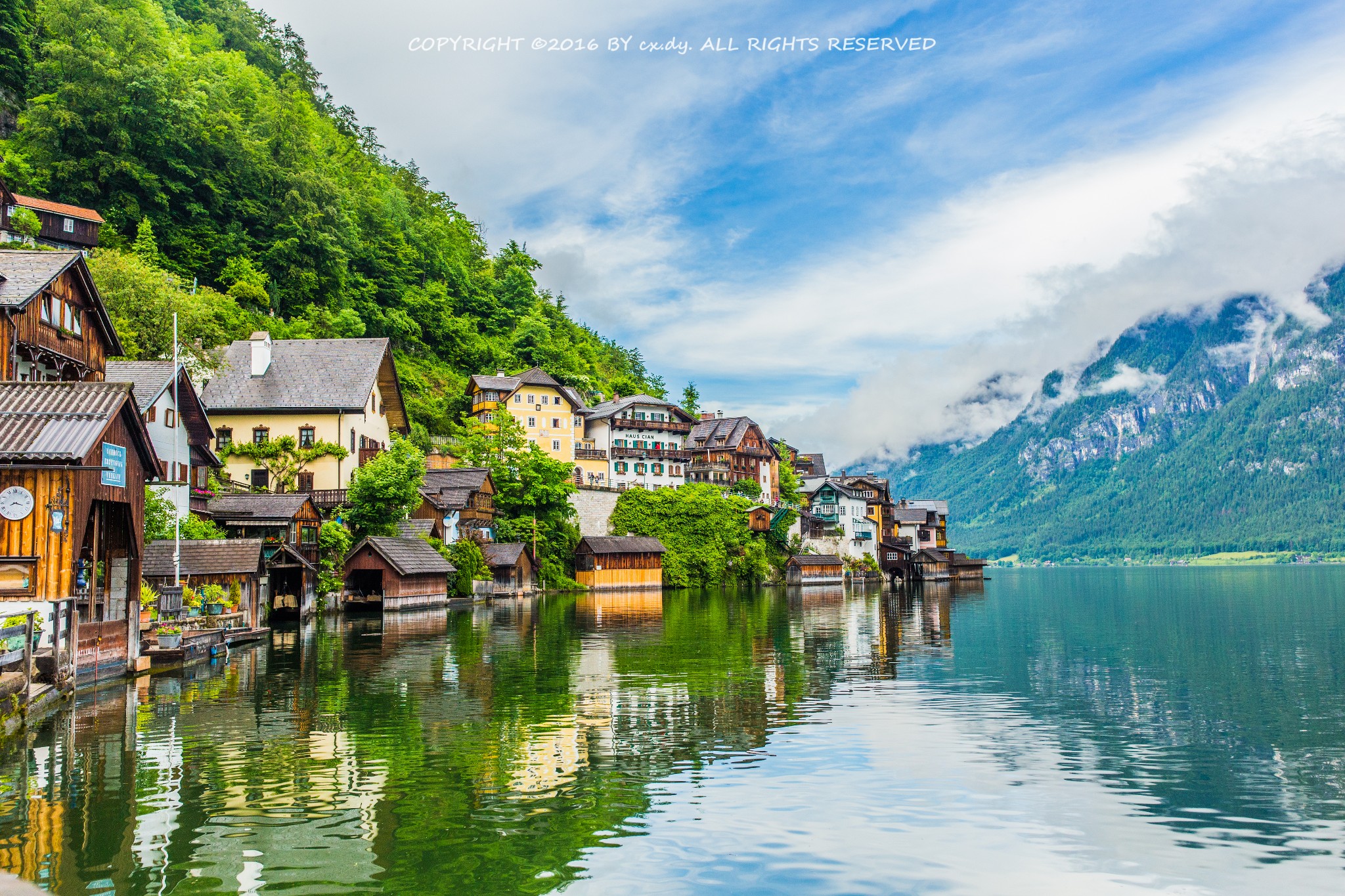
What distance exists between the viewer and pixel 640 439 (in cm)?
10488

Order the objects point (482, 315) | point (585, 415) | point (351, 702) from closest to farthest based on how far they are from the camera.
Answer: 1. point (351, 702)
2. point (585, 415)
3. point (482, 315)

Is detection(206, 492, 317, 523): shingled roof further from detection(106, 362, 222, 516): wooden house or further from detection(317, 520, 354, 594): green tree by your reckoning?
detection(317, 520, 354, 594): green tree

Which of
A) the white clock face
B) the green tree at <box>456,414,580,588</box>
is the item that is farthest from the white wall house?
the white clock face

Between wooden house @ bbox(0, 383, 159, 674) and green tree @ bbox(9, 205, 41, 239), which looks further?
green tree @ bbox(9, 205, 41, 239)

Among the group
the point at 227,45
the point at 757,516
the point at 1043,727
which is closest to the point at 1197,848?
the point at 1043,727

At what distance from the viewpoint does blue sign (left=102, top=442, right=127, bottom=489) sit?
24172 millimetres

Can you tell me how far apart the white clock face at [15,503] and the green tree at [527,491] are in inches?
2081

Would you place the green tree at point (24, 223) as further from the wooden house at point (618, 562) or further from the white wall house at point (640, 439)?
the white wall house at point (640, 439)

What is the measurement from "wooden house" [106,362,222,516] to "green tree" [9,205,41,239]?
21249 millimetres

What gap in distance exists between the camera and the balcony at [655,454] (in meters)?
102

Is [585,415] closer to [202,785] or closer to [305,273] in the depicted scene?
[305,273]

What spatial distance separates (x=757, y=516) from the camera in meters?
104

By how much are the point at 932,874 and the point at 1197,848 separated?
4100 millimetres

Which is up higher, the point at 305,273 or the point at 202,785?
the point at 305,273
